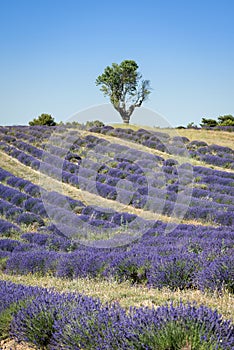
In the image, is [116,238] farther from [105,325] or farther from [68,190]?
[68,190]

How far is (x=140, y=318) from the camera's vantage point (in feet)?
10.3

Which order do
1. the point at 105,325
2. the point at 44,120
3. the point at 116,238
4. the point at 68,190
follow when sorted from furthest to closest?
1. the point at 44,120
2. the point at 68,190
3. the point at 116,238
4. the point at 105,325

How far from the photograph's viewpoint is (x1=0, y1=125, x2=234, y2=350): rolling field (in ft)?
10.6

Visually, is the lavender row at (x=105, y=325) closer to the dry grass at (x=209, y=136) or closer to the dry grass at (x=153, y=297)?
the dry grass at (x=153, y=297)

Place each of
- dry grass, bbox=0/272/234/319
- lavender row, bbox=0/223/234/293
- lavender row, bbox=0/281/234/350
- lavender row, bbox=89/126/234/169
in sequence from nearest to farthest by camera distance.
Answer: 1. lavender row, bbox=0/281/234/350
2. dry grass, bbox=0/272/234/319
3. lavender row, bbox=0/223/234/293
4. lavender row, bbox=89/126/234/169

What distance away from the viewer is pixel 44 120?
3447 centimetres

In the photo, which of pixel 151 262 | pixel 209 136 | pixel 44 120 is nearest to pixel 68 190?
pixel 151 262

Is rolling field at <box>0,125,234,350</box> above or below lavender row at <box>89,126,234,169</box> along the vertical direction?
below

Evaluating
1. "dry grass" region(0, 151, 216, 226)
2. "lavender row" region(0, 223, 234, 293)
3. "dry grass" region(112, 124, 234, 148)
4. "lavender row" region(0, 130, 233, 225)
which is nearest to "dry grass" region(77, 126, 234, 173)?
"dry grass" region(112, 124, 234, 148)

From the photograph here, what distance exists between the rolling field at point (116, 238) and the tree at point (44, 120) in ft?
21.2

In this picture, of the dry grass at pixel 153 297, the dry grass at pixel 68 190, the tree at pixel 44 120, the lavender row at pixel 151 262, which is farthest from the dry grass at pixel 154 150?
the dry grass at pixel 153 297

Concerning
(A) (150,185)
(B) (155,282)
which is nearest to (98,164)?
(A) (150,185)

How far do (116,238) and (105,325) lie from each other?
634 cm

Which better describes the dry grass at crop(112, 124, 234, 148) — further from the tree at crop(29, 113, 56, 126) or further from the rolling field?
the tree at crop(29, 113, 56, 126)
